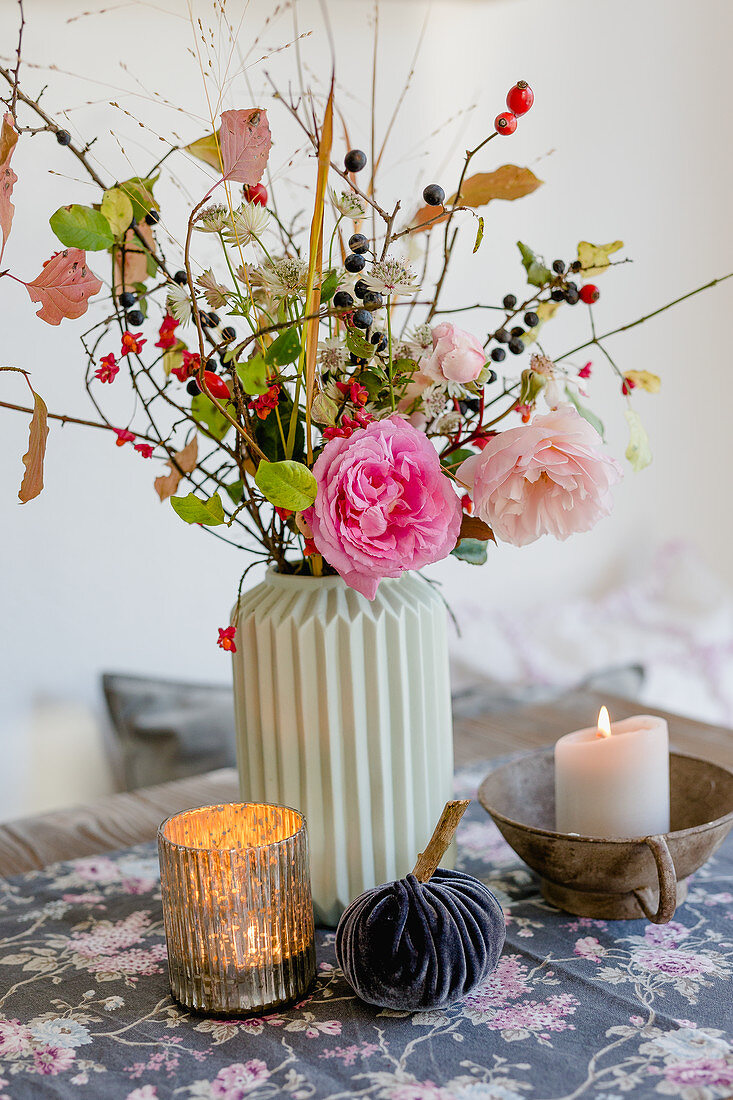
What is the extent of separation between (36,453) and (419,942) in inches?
14.5

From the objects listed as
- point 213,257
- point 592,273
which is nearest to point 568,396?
point 592,273

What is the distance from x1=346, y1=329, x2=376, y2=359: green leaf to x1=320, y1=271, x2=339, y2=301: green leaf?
0.03 metres

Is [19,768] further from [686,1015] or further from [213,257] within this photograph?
[686,1015]

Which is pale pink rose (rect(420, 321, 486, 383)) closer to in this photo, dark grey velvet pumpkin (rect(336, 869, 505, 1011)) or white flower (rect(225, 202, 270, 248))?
white flower (rect(225, 202, 270, 248))

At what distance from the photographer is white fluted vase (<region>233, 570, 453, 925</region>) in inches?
26.9

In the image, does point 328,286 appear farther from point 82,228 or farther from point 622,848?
point 622,848

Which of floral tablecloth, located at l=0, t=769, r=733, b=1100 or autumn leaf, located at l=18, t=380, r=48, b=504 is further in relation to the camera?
autumn leaf, located at l=18, t=380, r=48, b=504

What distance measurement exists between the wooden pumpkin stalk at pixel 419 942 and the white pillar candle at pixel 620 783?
A: 0.44 ft

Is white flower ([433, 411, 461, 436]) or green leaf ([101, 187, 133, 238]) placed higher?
green leaf ([101, 187, 133, 238])

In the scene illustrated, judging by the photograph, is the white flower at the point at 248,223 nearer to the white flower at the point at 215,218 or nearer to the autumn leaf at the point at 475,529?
the white flower at the point at 215,218

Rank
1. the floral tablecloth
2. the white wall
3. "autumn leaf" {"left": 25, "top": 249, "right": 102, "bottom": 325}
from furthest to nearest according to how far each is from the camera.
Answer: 1. the white wall
2. "autumn leaf" {"left": 25, "top": 249, "right": 102, "bottom": 325}
3. the floral tablecloth

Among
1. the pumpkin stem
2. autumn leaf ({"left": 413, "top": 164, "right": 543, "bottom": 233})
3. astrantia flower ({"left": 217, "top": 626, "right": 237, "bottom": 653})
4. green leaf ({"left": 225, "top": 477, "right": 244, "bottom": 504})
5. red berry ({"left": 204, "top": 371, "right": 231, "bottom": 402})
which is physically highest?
autumn leaf ({"left": 413, "top": 164, "right": 543, "bottom": 233})

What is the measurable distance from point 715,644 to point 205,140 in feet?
4.91

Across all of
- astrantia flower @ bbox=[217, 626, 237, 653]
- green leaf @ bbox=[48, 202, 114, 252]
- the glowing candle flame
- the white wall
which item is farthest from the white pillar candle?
the white wall
